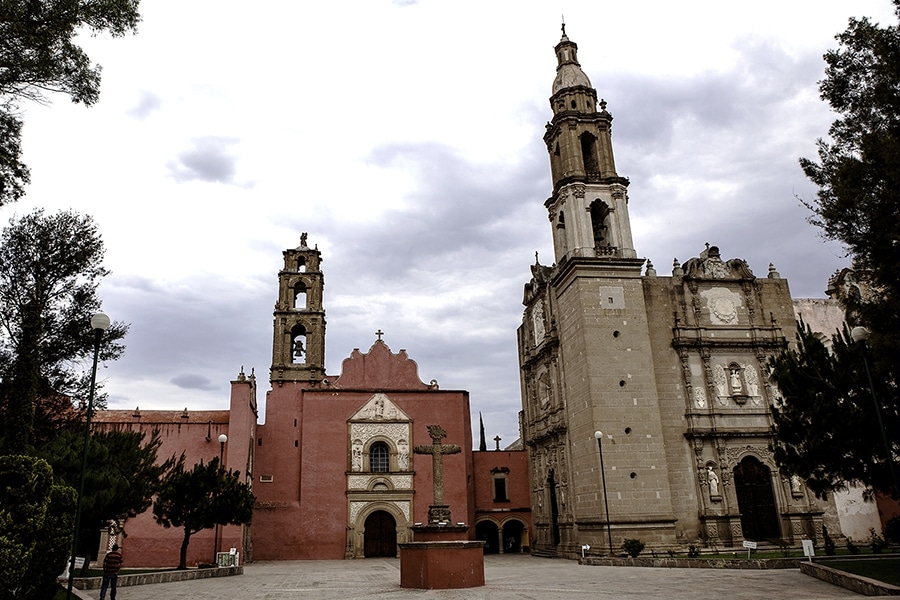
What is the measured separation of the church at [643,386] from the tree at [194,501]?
1313 centimetres

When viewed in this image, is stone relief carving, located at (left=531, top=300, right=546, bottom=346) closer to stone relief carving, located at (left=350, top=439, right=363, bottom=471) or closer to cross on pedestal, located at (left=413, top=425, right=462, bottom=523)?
stone relief carving, located at (left=350, top=439, right=363, bottom=471)

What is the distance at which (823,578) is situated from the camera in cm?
1395

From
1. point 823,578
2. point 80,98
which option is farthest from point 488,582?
point 80,98

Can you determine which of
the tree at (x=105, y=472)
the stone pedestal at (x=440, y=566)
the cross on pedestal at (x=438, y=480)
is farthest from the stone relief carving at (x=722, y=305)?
the tree at (x=105, y=472)

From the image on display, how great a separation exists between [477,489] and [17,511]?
26295 mm

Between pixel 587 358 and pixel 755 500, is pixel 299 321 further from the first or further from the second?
pixel 755 500

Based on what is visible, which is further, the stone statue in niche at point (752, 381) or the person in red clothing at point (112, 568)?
the stone statue in niche at point (752, 381)

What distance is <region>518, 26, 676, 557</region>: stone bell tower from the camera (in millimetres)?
25219

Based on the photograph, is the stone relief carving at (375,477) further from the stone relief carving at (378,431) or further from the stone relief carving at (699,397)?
the stone relief carving at (699,397)

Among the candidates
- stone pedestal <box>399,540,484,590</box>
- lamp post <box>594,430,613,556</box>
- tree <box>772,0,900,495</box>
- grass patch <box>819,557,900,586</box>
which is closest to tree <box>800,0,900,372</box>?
tree <box>772,0,900,495</box>

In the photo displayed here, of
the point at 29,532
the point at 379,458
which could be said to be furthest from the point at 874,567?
the point at 379,458

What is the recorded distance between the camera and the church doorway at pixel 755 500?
83.7 ft

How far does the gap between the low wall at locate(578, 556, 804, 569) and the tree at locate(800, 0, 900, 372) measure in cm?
717

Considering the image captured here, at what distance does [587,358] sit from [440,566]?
13.7 metres
